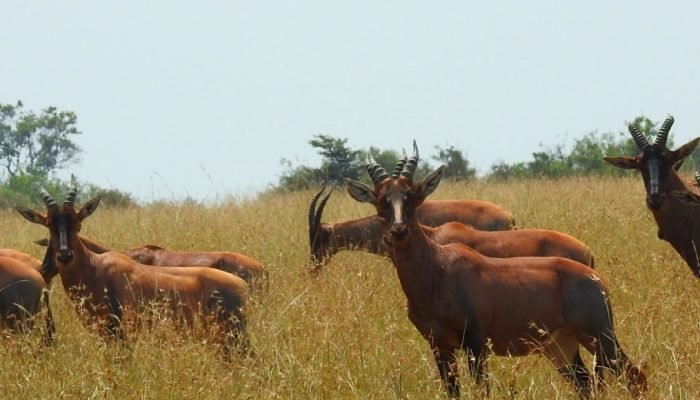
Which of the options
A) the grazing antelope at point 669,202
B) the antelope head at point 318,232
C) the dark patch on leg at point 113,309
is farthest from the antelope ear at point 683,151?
the dark patch on leg at point 113,309

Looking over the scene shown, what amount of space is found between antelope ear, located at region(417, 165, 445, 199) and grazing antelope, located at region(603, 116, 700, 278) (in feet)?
9.27

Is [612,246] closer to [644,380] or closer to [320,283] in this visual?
[320,283]

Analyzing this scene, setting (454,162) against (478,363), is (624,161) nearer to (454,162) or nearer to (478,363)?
(478,363)

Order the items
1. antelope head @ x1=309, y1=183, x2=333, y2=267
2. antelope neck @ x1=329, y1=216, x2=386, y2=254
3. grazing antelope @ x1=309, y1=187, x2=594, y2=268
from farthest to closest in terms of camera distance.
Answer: antelope neck @ x1=329, y1=216, x2=386, y2=254 → antelope head @ x1=309, y1=183, x2=333, y2=267 → grazing antelope @ x1=309, y1=187, x2=594, y2=268

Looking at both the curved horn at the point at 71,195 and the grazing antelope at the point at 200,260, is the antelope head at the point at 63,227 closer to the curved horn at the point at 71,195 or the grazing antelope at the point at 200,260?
the curved horn at the point at 71,195

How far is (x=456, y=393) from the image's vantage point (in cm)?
673

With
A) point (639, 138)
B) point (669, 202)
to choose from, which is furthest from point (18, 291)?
point (639, 138)

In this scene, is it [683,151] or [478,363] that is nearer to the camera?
[478,363]

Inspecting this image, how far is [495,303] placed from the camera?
23.1ft

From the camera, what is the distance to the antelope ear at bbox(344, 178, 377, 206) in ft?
25.3

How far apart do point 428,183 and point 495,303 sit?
108 cm

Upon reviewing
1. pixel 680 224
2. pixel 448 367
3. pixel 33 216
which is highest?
pixel 33 216

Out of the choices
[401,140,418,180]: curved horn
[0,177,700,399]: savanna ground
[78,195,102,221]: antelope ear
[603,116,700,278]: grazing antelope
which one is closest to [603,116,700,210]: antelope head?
[603,116,700,278]: grazing antelope

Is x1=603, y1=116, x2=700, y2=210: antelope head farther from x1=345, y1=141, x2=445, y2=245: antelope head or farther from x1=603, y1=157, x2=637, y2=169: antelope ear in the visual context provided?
x1=345, y1=141, x2=445, y2=245: antelope head
